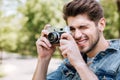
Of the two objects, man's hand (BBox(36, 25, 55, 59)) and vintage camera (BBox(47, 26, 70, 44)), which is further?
man's hand (BBox(36, 25, 55, 59))

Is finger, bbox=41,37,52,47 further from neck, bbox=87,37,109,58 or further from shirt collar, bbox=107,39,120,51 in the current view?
shirt collar, bbox=107,39,120,51

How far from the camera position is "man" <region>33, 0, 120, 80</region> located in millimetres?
2564

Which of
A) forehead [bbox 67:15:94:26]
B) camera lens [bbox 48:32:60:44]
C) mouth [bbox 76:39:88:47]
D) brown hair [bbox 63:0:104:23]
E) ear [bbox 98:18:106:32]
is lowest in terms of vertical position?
mouth [bbox 76:39:88:47]

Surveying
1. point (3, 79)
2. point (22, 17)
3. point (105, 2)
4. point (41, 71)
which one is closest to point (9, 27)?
point (22, 17)

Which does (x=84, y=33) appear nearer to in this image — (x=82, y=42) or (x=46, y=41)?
(x=82, y=42)

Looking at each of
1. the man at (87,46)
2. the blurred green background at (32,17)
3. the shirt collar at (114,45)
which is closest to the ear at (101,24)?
the man at (87,46)

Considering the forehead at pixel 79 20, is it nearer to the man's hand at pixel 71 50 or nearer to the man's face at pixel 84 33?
the man's face at pixel 84 33

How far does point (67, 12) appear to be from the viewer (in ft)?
9.10

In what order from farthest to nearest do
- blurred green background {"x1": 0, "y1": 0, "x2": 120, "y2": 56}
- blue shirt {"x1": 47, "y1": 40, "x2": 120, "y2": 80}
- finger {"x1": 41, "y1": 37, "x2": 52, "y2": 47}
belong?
1. blurred green background {"x1": 0, "y1": 0, "x2": 120, "y2": 56}
2. finger {"x1": 41, "y1": 37, "x2": 52, "y2": 47}
3. blue shirt {"x1": 47, "y1": 40, "x2": 120, "y2": 80}

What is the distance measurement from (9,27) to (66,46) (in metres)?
17.0

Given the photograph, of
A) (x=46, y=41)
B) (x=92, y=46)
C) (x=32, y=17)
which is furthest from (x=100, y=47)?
(x=32, y=17)

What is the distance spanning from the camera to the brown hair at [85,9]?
2.71 meters

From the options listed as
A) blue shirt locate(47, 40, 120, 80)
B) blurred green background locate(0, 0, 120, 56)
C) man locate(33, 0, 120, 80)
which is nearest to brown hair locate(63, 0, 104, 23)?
man locate(33, 0, 120, 80)

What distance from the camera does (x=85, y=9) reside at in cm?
272
